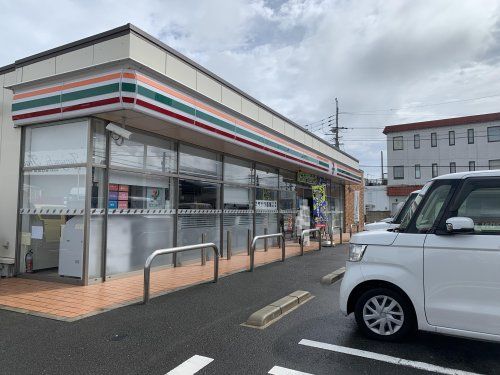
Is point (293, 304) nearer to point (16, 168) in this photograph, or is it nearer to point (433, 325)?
point (433, 325)

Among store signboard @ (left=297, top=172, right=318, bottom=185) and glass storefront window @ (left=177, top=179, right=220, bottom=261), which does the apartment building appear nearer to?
store signboard @ (left=297, top=172, right=318, bottom=185)

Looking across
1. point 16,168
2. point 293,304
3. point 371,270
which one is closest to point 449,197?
point 371,270

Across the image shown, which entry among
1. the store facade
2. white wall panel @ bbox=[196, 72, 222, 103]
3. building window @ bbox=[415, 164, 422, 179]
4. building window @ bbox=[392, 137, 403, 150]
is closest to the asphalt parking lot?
the store facade

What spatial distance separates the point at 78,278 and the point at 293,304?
4.00 metres

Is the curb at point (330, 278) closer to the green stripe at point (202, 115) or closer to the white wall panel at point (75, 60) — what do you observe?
the green stripe at point (202, 115)

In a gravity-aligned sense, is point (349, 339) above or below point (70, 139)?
below

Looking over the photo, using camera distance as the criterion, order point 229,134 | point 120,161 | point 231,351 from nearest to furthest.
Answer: point 231,351
point 120,161
point 229,134

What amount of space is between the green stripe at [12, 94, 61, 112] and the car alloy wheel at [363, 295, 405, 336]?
6.27m

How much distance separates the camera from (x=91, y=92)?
6660mm

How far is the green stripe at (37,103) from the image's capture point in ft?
23.2

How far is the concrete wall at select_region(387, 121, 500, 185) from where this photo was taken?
31.8 meters

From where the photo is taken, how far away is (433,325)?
3.92m

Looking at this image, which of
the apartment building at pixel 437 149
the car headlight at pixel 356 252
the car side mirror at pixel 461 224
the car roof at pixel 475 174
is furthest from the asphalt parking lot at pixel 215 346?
the apartment building at pixel 437 149

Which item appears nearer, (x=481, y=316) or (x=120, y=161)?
(x=481, y=316)
